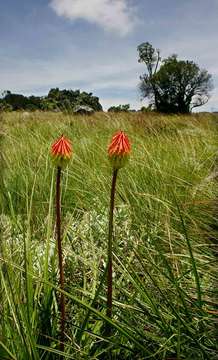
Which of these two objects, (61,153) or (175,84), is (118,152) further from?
A: (175,84)

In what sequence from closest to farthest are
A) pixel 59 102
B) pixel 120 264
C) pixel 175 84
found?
pixel 120 264
pixel 59 102
pixel 175 84

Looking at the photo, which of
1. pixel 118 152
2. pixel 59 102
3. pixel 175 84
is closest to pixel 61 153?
pixel 118 152

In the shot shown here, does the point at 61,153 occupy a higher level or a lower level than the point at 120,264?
higher

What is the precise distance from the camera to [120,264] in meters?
1.47

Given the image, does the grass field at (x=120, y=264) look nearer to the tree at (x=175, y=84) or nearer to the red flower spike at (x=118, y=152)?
the red flower spike at (x=118, y=152)

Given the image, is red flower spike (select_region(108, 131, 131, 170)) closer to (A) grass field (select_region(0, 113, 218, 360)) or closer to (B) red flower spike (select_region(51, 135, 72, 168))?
(B) red flower spike (select_region(51, 135, 72, 168))

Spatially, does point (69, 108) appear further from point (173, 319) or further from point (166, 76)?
point (166, 76)

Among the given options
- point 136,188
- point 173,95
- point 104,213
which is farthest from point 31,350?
point 173,95

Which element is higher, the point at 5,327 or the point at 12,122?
the point at 12,122

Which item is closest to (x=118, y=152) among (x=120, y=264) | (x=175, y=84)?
(x=120, y=264)

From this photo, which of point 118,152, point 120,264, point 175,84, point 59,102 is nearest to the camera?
point 118,152

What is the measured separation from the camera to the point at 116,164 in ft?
2.97

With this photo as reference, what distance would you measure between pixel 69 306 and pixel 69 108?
7504mm

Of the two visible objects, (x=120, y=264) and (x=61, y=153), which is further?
(x=120, y=264)
